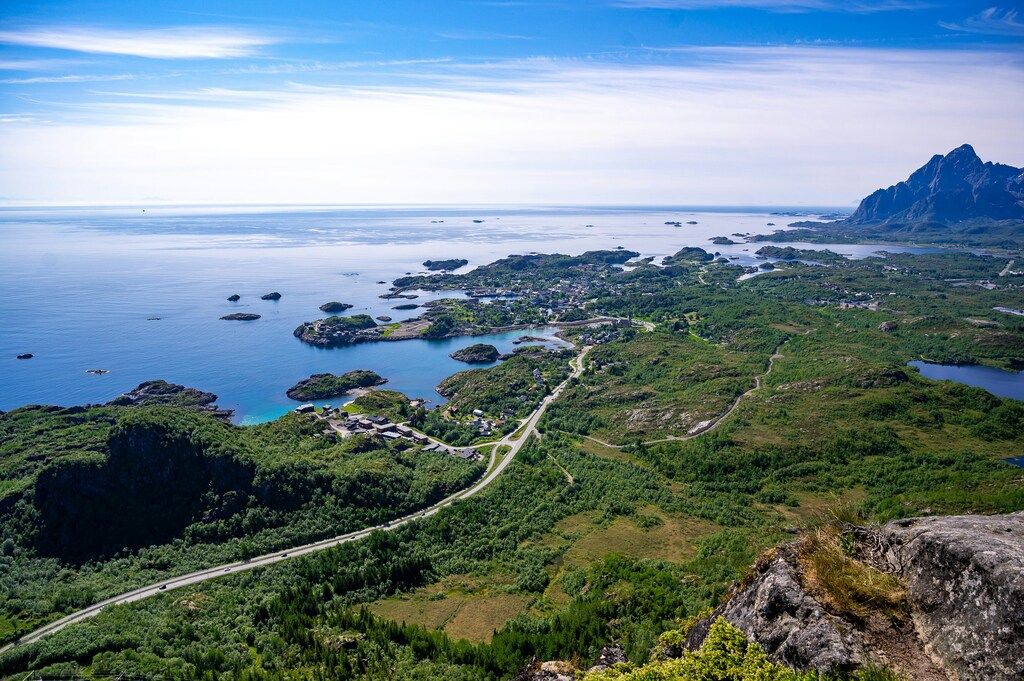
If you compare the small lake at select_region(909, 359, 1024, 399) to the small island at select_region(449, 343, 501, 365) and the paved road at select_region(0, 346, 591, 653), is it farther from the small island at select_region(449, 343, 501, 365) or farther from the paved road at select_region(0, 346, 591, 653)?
the small island at select_region(449, 343, 501, 365)

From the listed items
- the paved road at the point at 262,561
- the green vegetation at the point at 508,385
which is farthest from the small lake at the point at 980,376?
the paved road at the point at 262,561

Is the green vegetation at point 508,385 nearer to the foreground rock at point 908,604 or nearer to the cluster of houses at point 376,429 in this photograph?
the cluster of houses at point 376,429

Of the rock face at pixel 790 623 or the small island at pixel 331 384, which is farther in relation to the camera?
the small island at pixel 331 384

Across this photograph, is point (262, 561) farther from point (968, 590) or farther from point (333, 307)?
point (333, 307)

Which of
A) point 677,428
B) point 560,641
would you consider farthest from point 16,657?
point 677,428

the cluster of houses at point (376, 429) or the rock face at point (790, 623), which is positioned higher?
the rock face at point (790, 623)
